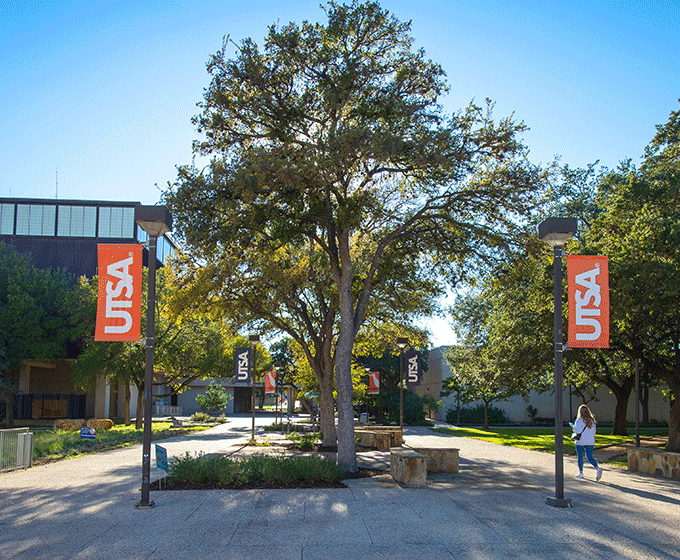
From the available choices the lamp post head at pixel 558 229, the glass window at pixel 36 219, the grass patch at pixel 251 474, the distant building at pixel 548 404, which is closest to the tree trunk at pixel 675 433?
the lamp post head at pixel 558 229

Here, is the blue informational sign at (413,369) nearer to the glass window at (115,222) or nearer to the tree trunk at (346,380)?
the tree trunk at (346,380)

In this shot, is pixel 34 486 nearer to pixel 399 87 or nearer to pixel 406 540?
pixel 406 540

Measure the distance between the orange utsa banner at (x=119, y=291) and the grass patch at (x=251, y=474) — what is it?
10.7 feet

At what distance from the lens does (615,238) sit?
694 inches

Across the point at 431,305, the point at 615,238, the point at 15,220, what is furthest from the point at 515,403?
the point at 15,220

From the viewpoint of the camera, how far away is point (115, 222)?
4919cm

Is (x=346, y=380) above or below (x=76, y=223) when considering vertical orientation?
below

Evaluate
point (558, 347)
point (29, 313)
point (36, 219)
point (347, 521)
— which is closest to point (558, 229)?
point (558, 347)

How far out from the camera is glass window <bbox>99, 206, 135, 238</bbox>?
48.9 meters

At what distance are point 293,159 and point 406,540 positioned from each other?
977 cm

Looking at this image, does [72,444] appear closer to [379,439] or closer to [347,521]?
[379,439]

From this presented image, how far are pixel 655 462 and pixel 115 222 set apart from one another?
44.1 metres

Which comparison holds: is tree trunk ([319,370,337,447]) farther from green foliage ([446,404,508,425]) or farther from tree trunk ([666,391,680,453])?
green foliage ([446,404,508,425])

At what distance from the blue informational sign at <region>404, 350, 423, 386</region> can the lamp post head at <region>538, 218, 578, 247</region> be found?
14.7 meters
